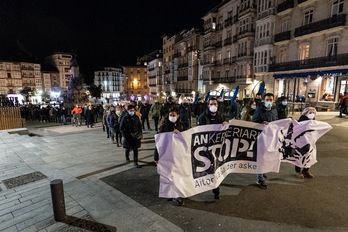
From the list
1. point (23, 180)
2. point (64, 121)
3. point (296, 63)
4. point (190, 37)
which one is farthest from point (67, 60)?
point (23, 180)

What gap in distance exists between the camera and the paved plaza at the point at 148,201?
387cm

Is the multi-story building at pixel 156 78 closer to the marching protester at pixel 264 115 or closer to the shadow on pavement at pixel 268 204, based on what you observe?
the marching protester at pixel 264 115

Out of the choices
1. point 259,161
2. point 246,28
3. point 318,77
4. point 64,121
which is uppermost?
point 246,28

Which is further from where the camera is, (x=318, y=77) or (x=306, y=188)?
(x=318, y=77)

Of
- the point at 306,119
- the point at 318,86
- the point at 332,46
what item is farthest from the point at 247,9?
the point at 306,119

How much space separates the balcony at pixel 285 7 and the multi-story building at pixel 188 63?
18.3m

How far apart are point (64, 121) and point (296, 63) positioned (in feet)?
84.8

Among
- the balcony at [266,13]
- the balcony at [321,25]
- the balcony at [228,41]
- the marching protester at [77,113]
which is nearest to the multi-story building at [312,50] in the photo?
the balcony at [321,25]

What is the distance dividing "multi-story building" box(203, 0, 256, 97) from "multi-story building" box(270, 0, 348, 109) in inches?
194

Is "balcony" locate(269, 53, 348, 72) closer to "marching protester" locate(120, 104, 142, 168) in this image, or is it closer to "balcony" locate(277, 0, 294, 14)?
"balcony" locate(277, 0, 294, 14)

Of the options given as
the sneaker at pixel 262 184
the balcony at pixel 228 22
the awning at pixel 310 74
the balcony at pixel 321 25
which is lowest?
the sneaker at pixel 262 184

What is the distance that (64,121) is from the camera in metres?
21.4

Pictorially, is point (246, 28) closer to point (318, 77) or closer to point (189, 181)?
point (318, 77)

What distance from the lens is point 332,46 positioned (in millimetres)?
20250
